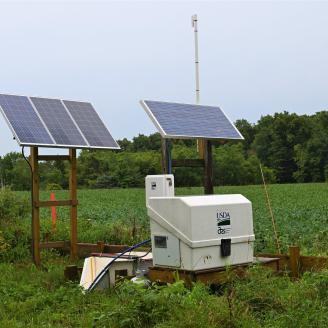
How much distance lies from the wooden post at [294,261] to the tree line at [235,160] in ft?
137

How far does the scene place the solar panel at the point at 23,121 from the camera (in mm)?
10359

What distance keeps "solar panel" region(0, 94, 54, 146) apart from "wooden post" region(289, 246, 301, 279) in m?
4.53

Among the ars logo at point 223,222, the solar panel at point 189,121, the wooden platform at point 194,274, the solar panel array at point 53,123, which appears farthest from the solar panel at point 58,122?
the ars logo at point 223,222

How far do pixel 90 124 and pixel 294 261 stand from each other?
5.28m

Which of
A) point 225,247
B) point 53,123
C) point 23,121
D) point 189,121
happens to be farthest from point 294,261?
point 23,121

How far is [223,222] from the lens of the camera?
312 inches

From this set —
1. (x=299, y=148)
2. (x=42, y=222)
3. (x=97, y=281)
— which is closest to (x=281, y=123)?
(x=299, y=148)

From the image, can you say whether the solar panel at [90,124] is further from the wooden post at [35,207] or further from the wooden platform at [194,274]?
the wooden platform at [194,274]

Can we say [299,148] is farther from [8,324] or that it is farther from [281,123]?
[8,324]

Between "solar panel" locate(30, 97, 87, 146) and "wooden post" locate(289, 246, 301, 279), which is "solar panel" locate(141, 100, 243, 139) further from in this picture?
"wooden post" locate(289, 246, 301, 279)

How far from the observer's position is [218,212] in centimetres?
786

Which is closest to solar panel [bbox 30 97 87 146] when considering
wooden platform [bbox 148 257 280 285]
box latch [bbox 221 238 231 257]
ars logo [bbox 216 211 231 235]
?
wooden platform [bbox 148 257 280 285]

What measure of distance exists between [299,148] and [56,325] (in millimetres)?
83913

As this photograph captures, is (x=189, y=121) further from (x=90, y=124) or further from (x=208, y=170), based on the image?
(x=90, y=124)
